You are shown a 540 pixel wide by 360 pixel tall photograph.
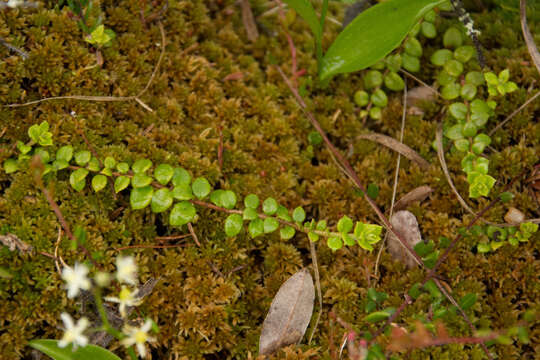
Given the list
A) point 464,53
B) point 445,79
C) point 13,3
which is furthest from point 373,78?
point 13,3

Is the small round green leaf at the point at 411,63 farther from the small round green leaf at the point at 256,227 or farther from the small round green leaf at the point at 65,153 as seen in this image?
the small round green leaf at the point at 65,153

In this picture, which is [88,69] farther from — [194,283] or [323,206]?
[323,206]

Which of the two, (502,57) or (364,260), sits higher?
(502,57)

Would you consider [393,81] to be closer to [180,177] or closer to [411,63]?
[411,63]

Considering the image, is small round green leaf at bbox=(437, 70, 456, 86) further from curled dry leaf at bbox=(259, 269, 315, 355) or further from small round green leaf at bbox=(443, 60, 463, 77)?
curled dry leaf at bbox=(259, 269, 315, 355)

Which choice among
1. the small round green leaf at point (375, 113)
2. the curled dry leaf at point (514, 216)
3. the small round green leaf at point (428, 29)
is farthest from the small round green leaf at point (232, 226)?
the small round green leaf at point (428, 29)

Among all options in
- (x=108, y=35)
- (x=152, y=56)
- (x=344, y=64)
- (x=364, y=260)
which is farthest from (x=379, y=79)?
(x=108, y=35)

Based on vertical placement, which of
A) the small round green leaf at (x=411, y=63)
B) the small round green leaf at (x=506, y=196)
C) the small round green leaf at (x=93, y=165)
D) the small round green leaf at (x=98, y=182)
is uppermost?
the small round green leaf at (x=411, y=63)
